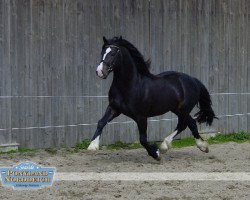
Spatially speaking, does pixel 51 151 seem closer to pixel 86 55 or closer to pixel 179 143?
pixel 86 55

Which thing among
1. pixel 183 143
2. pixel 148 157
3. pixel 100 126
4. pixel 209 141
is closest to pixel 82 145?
pixel 148 157

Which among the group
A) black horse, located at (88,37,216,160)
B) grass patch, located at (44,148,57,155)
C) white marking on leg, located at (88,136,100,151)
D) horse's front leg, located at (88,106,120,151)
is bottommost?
grass patch, located at (44,148,57,155)

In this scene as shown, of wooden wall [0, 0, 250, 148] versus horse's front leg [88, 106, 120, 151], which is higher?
wooden wall [0, 0, 250, 148]

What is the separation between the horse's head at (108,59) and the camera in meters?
9.05

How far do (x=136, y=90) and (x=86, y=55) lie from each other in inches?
83.8

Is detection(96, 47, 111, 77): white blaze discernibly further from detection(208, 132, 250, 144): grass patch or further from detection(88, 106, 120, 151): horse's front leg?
detection(208, 132, 250, 144): grass patch

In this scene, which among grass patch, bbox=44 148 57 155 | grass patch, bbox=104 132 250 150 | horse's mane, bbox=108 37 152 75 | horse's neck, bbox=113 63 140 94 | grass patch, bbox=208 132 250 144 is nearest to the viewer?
horse's neck, bbox=113 63 140 94

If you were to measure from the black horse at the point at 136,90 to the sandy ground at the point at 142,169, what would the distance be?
1.30ft

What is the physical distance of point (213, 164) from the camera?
31.4 feet

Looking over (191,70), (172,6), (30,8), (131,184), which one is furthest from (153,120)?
(131,184)

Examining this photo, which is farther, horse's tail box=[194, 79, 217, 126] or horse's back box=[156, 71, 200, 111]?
horse's tail box=[194, 79, 217, 126]

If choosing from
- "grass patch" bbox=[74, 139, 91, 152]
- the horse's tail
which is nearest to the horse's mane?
the horse's tail

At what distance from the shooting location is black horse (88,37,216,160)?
9344mm

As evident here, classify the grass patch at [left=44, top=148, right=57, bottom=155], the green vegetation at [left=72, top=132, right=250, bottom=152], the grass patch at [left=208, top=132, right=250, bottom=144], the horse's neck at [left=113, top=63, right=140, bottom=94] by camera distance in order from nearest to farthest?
the horse's neck at [left=113, top=63, right=140, bottom=94], the grass patch at [left=44, top=148, right=57, bottom=155], the green vegetation at [left=72, top=132, right=250, bottom=152], the grass patch at [left=208, top=132, right=250, bottom=144]
